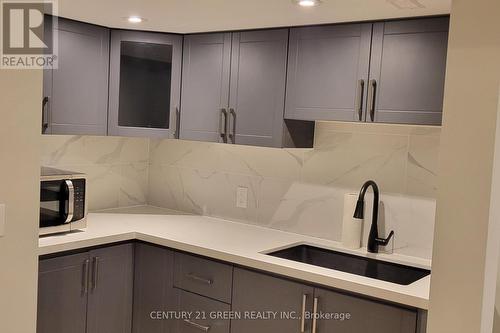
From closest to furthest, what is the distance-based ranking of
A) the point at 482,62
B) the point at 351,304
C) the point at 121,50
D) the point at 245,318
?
the point at 482,62 → the point at 351,304 → the point at 245,318 → the point at 121,50

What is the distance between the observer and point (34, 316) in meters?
2.07

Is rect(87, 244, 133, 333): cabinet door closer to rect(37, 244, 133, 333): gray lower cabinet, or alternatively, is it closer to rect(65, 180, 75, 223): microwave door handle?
rect(37, 244, 133, 333): gray lower cabinet

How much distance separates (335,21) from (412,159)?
0.78m

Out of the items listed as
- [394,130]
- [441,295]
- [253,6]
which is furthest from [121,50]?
[441,295]

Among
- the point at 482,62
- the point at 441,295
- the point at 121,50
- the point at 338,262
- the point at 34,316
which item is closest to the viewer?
the point at 482,62

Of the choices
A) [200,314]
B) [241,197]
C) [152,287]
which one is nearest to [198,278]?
[200,314]

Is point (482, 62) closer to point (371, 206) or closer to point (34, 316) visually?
point (371, 206)

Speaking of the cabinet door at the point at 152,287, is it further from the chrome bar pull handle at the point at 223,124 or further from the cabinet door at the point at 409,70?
the cabinet door at the point at 409,70

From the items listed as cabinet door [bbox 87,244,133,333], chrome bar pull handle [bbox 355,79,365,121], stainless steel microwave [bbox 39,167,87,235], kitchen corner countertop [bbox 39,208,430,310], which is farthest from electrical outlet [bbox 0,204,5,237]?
chrome bar pull handle [bbox 355,79,365,121]

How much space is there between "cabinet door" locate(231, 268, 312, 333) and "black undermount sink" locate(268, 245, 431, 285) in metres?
0.24

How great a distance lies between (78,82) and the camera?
10.0ft

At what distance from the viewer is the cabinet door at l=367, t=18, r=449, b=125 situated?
241 cm

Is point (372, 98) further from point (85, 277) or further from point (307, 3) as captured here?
point (85, 277)

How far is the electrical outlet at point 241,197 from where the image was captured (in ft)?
11.2
